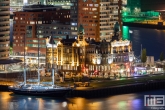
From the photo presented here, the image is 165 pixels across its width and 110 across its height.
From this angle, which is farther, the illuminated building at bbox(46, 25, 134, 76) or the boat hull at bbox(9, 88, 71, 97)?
the illuminated building at bbox(46, 25, 134, 76)

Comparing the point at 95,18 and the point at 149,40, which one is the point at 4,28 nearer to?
the point at 95,18

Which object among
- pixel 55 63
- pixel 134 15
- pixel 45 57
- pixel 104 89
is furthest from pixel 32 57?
pixel 134 15

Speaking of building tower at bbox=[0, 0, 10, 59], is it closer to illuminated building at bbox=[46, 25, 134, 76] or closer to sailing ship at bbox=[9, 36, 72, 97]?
illuminated building at bbox=[46, 25, 134, 76]

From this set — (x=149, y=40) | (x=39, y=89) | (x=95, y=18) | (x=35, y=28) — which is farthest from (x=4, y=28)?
(x=149, y=40)

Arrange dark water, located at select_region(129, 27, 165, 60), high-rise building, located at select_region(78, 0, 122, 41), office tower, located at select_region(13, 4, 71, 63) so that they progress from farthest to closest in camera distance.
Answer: dark water, located at select_region(129, 27, 165, 60) < high-rise building, located at select_region(78, 0, 122, 41) < office tower, located at select_region(13, 4, 71, 63)

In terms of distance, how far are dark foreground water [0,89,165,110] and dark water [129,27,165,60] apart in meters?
13.7

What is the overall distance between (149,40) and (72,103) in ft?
80.7

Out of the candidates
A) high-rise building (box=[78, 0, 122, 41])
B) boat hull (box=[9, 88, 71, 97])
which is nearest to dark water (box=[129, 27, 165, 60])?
high-rise building (box=[78, 0, 122, 41])

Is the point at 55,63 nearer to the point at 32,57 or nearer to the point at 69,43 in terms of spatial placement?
the point at 69,43

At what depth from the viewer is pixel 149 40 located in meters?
56.0

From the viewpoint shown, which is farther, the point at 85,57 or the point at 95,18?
the point at 95,18

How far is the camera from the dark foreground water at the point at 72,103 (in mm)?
30984

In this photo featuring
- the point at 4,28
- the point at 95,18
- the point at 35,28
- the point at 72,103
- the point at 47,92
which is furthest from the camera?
the point at 95,18

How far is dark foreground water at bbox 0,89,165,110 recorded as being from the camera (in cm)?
3098
